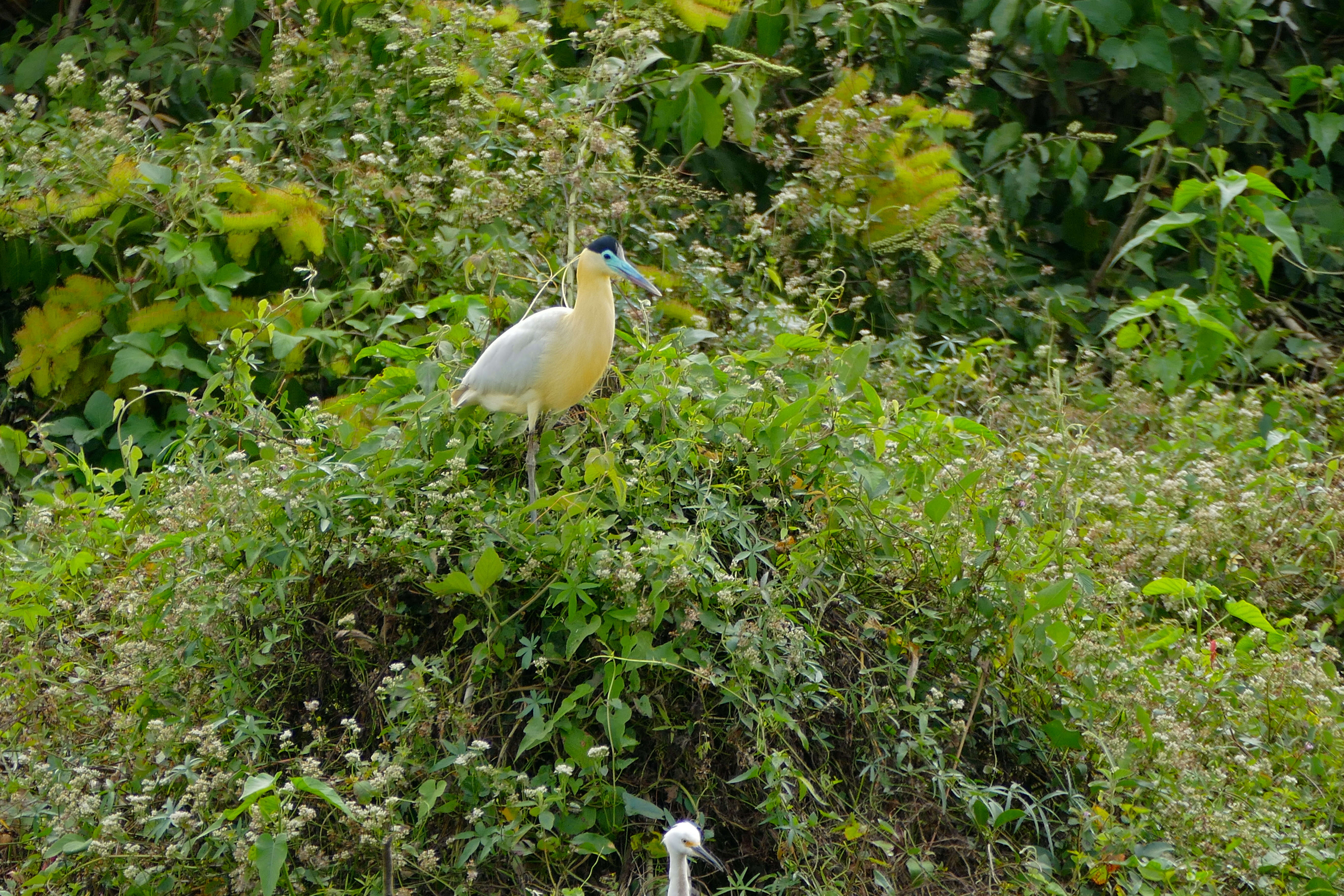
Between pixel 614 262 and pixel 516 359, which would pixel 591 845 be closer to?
pixel 516 359

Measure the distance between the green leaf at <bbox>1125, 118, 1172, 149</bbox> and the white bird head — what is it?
4.42 meters

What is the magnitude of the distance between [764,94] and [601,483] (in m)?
3.55

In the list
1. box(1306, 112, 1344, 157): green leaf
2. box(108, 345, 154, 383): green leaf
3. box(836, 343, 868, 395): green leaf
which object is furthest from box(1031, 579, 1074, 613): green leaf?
box(1306, 112, 1344, 157): green leaf

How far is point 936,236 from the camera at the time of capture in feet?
18.7

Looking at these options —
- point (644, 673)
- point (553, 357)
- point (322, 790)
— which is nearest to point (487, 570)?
point (644, 673)

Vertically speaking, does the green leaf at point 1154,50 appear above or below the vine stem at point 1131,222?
above

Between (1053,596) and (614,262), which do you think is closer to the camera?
(1053,596)

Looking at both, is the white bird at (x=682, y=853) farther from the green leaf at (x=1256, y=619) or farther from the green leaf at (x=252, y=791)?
the green leaf at (x=1256, y=619)

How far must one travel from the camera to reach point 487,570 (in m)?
3.08

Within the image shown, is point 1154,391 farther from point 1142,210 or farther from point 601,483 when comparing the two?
point 601,483

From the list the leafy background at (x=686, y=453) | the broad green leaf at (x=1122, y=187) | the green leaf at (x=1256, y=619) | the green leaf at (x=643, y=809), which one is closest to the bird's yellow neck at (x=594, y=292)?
the leafy background at (x=686, y=453)

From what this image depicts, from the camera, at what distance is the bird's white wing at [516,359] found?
3.57 metres

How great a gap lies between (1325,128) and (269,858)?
5686mm

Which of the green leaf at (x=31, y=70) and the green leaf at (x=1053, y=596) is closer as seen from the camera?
the green leaf at (x=1053, y=596)
